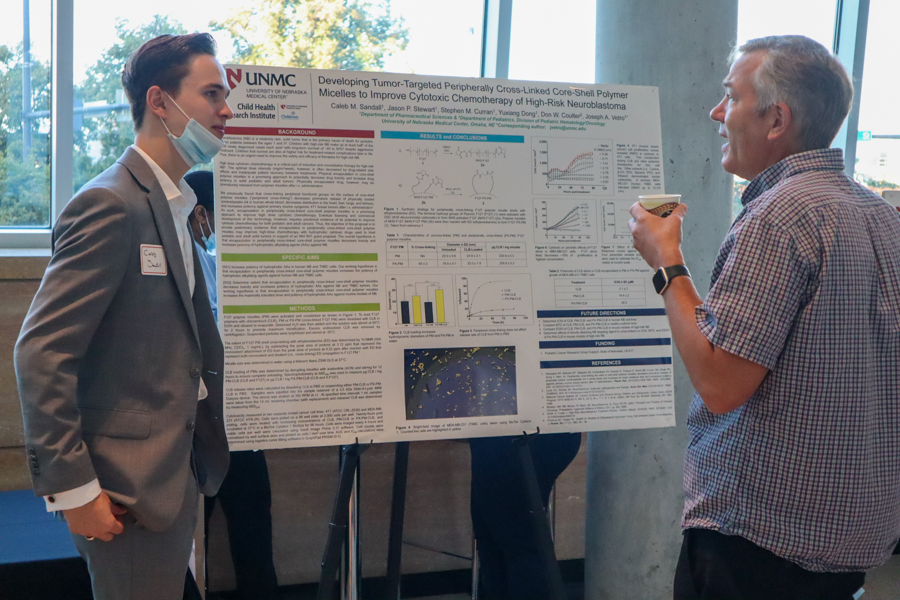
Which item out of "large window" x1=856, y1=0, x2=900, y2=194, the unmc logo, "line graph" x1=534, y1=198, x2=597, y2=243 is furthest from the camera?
"large window" x1=856, y1=0, x2=900, y2=194

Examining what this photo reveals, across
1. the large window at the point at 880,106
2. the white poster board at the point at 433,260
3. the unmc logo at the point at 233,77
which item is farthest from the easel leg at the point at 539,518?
the large window at the point at 880,106

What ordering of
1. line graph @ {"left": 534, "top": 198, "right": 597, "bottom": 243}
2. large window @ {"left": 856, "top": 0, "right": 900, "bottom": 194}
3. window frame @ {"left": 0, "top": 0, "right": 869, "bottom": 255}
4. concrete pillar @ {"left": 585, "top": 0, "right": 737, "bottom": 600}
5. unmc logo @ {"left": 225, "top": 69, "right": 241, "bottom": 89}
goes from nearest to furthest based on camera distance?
unmc logo @ {"left": 225, "top": 69, "right": 241, "bottom": 89}
line graph @ {"left": 534, "top": 198, "right": 597, "bottom": 243}
concrete pillar @ {"left": 585, "top": 0, "right": 737, "bottom": 600}
window frame @ {"left": 0, "top": 0, "right": 869, "bottom": 255}
large window @ {"left": 856, "top": 0, "right": 900, "bottom": 194}

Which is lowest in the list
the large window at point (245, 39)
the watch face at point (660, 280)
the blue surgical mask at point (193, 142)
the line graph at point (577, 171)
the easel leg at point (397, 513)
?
the easel leg at point (397, 513)

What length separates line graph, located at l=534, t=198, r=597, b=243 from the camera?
7.54 feet

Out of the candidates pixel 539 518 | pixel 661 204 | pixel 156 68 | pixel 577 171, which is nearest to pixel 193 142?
pixel 156 68

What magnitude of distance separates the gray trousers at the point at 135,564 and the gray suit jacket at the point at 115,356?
0.04 meters

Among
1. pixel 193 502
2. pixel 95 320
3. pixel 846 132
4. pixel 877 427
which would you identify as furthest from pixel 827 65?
pixel 846 132

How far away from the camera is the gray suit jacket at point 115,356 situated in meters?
1.21

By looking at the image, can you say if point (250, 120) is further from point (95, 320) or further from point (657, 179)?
point (657, 179)

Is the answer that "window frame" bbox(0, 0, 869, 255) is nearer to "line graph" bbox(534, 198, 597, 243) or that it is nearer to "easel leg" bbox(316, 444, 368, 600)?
"line graph" bbox(534, 198, 597, 243)

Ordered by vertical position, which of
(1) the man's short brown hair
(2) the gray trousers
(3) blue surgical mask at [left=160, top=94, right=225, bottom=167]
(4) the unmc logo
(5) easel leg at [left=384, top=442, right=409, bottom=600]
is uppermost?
(4) the unmc logo

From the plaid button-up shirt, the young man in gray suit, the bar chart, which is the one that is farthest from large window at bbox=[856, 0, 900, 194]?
the young man in gray suit

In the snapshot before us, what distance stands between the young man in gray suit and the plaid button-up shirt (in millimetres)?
A: 1020

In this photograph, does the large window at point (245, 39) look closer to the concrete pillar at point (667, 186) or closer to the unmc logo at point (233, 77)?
the concrete pillar at point (667, 186)
